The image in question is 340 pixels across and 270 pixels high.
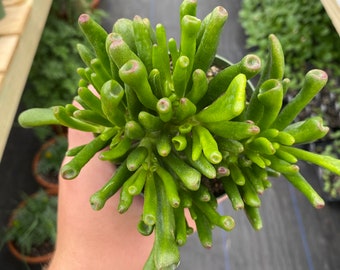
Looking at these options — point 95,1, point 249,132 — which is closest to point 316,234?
point 249,132

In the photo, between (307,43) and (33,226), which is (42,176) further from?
(307,43)

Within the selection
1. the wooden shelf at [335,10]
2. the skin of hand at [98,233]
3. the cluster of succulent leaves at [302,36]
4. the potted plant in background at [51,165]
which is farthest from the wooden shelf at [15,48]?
the cluster of succulent leaves at [302,36]

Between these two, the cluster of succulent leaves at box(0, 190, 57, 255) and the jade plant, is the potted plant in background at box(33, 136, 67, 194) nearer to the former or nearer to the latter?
the cluster of succulent leaves at box(0, 190, 57, 255)

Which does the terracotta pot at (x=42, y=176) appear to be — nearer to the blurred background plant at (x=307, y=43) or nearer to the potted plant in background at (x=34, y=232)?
the potted plant in background at (x=34, y=232)

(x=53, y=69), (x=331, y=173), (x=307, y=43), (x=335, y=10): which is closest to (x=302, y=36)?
(x=307, y=43)

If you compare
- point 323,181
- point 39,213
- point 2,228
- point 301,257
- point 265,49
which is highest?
point 265,49

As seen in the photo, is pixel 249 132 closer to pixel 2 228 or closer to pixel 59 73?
pixel 59 73
